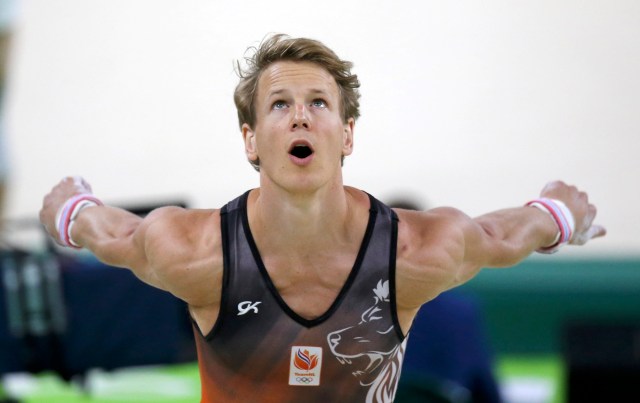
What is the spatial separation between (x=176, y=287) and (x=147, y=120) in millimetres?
4501

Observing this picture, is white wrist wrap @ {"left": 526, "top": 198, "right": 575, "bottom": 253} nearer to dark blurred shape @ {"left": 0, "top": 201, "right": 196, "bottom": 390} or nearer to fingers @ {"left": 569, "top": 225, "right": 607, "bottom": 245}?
fingers @ {"left": 569, "top": 225, "right": 607, "bottom": 245}

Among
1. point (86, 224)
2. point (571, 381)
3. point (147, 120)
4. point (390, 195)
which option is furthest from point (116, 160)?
point (86, 224)

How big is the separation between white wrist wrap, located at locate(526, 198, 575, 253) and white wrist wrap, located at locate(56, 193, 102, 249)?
126 cm

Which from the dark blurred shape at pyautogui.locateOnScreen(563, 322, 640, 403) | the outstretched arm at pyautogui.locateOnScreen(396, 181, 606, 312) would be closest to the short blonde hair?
the outstretched arm at pyautogui.locateOnScreen(396, 181, 606, 312)

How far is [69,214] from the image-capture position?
3061 millimetres

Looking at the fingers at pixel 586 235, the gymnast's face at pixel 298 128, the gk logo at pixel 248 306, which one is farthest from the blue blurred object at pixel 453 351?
the gymnast's face at pixel 298 128

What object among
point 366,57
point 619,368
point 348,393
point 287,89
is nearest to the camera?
point 287,89

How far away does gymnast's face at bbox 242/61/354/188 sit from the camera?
2627 millimetres

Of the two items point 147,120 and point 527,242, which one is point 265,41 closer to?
point 527,242

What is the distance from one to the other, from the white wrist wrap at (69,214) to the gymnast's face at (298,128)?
0.57 m

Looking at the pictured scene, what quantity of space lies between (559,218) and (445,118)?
4.03 m

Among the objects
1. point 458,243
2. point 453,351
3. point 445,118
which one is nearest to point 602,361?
point 453,351

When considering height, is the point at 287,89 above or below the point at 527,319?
above

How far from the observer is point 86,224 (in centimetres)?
301
